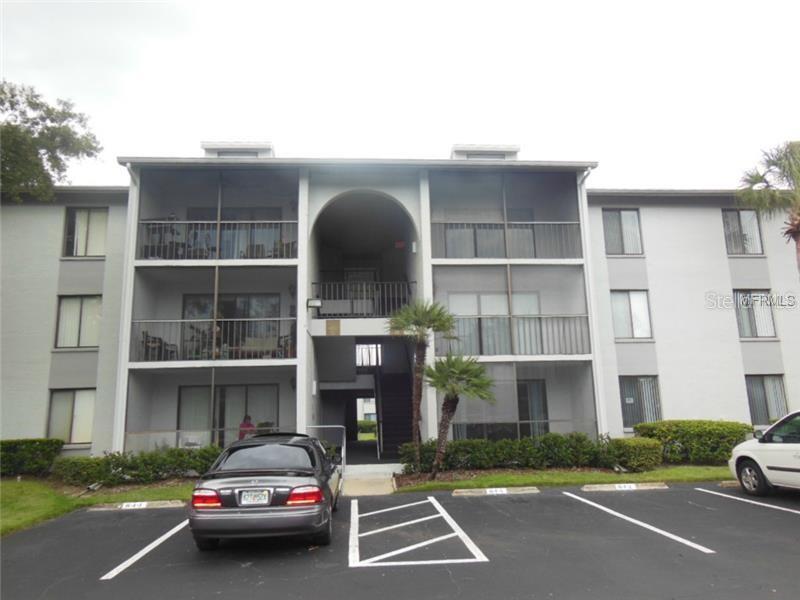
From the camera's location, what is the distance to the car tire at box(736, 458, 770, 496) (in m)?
9.46

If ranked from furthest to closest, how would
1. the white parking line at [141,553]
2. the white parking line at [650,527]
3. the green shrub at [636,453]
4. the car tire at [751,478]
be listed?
the green shrub at [636,453] < the car tire at [751,478] < the white parking line at [650,527] < the white parking line at [141,553]

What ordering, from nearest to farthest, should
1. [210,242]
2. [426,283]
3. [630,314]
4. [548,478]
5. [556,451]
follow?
[548,478]
[556,451]
[426,283]
[210,242]
[630,314]

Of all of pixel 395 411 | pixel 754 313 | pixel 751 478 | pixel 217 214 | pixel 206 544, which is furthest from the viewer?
pixel 395 411

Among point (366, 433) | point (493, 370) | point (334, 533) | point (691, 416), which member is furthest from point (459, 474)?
point (366, 433)

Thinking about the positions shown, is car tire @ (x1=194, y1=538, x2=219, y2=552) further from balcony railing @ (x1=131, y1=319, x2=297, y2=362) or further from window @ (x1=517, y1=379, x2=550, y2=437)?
window @ (x1=517, y1=379, x2=550, y2=437)

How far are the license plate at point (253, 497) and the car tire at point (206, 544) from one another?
96cm

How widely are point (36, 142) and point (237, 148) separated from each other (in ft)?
22.0

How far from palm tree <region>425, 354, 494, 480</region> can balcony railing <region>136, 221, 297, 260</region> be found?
18.6 feet

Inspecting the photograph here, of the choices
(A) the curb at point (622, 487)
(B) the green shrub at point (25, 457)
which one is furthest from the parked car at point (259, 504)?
(B) the green shrub at point (25, 457)

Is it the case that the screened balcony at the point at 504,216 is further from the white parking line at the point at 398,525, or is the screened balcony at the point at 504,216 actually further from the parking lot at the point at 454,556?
the white parking line at the point at 398,525

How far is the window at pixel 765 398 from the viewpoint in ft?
51.8

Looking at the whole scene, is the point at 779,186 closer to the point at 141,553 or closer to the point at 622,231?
Result: the point at 622,231

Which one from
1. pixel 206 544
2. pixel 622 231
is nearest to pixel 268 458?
pixel 206 544

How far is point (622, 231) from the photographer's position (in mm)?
16656
